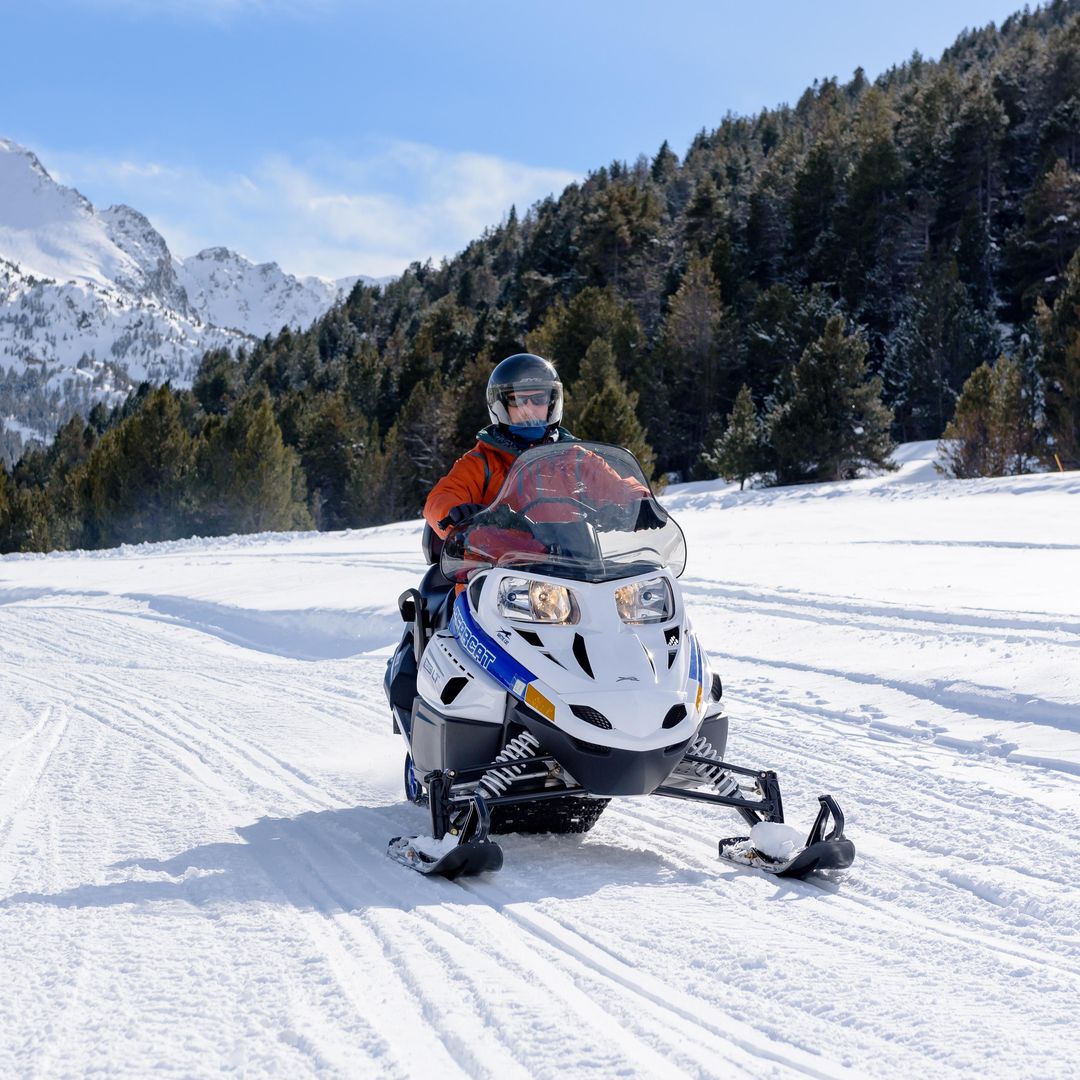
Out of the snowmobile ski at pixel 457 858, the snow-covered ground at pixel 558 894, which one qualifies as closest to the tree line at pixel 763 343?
the snow-covered ground at pixel 558 894

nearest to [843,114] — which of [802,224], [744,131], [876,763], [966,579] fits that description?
[802,224]

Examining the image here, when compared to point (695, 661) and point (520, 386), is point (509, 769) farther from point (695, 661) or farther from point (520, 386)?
point (520, 386)

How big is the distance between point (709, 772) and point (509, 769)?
0.82 m

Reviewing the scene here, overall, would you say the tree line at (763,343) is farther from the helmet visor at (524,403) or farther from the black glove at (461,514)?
the black glove at (461,514)

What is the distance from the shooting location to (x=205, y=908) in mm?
3793

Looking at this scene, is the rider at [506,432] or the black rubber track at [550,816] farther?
the rider at [506,432]

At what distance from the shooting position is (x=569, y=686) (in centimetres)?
407

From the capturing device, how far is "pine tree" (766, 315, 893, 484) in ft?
111

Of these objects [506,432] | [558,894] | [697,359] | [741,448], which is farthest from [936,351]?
[558,894]

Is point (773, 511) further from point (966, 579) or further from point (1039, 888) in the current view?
point (1039, 888)

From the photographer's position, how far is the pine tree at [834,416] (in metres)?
33.7

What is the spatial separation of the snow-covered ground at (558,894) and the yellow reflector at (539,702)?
604 millimetres

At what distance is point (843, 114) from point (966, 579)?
65.9 meters

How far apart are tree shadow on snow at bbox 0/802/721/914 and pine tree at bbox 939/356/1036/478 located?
27921mm
